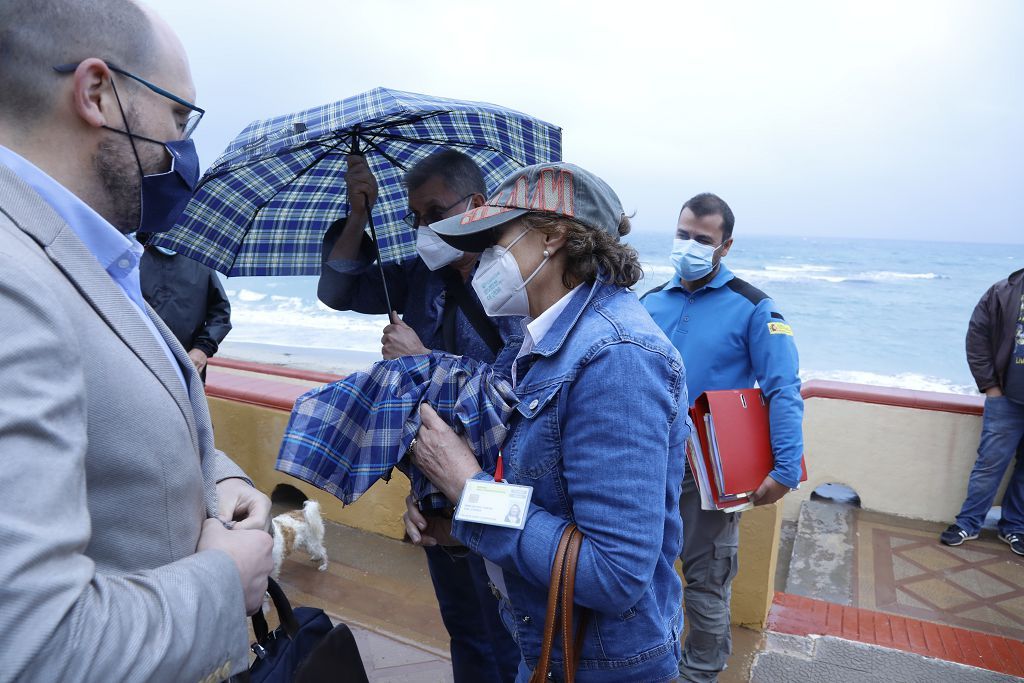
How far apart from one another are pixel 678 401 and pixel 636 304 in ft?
0.91

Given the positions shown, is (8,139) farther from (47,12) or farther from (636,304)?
(636,304)

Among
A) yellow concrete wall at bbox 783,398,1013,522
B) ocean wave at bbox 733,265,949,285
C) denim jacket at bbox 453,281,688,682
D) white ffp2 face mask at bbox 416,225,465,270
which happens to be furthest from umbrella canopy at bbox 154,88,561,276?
ocean wave at bbox 733,265,949,285

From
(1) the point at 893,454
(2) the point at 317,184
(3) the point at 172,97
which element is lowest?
(1) the point at 893,454

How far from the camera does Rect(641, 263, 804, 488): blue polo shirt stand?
9.59ft

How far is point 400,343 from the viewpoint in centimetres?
245

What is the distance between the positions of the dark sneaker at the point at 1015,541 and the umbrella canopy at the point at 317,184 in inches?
177

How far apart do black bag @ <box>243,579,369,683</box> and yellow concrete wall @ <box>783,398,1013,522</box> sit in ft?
16.5

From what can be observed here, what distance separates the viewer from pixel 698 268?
325cm

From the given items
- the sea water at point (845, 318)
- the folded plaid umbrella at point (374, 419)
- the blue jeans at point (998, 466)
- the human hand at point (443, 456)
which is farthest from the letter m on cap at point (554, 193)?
the sea water at point (845, 318)

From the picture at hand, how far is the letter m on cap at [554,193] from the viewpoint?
171cm

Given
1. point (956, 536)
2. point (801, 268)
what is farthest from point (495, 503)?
point (801, 268)

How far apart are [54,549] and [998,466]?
19.1 feet

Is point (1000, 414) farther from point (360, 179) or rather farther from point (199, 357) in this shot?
point (199, 357)

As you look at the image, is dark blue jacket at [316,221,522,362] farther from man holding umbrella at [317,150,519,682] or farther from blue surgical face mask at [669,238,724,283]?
blue surgical face mask at [669,238,724,283]
